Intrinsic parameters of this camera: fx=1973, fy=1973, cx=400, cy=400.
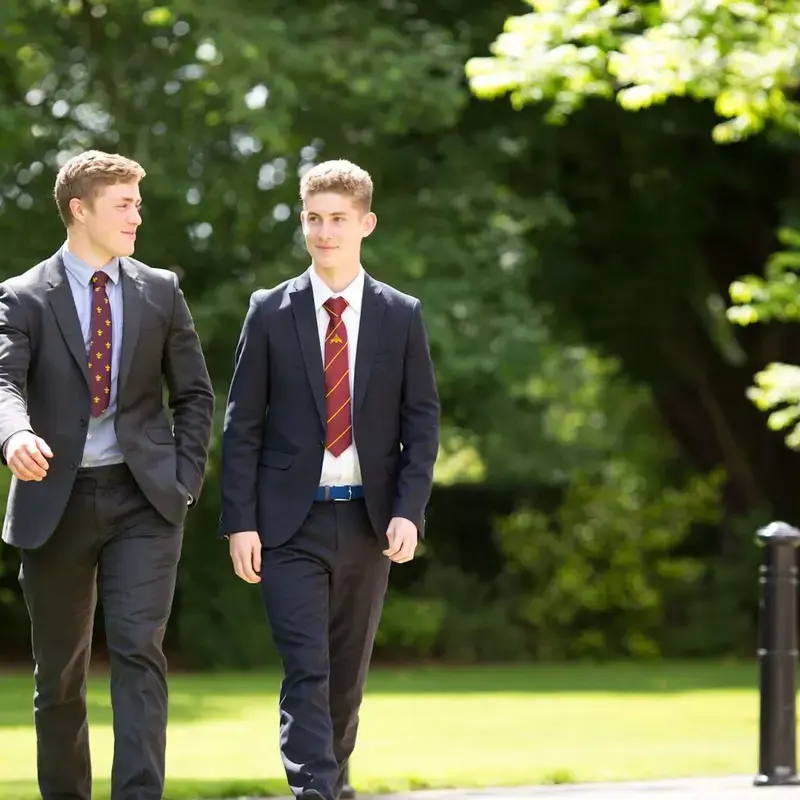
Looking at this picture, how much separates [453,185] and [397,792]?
1217 cm

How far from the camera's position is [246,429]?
6.39 meters

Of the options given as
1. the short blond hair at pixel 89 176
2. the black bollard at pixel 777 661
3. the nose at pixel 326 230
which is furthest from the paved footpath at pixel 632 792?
the short blond hair at pixel 89 176

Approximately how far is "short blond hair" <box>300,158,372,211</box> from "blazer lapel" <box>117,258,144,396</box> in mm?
613

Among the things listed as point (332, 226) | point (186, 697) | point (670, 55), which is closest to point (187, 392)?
point (332, 226)

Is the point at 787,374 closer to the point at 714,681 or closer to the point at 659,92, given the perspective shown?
the point at 659,92

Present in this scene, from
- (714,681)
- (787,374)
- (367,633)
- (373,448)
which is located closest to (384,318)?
(373,448)

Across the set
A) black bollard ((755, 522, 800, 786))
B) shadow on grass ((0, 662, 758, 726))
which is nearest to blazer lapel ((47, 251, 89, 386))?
black bollard ((755, 522, 800, 786))

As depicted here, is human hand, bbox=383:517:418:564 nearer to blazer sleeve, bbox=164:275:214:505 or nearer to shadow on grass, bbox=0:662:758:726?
blazer sleeve, bbox=164:275:214:505

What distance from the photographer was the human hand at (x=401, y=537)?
6.36 meters

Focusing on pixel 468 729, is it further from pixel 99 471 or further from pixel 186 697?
pixel 99 471

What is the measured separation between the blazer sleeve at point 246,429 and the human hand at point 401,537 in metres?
0.44

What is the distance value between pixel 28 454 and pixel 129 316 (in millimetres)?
691

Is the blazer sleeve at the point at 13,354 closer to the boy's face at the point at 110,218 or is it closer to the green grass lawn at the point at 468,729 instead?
the boy's face at the point at 110,218

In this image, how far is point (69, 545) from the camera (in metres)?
6.17
